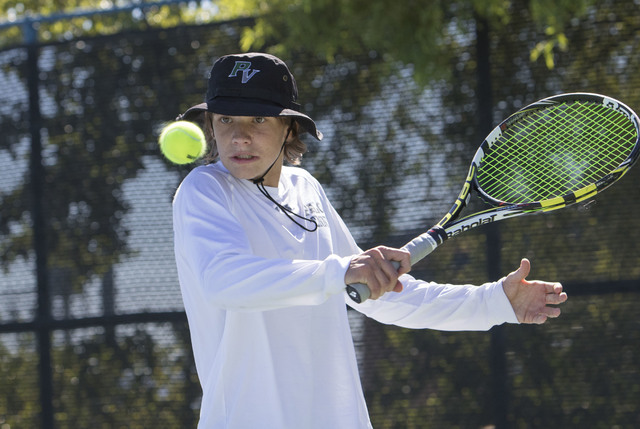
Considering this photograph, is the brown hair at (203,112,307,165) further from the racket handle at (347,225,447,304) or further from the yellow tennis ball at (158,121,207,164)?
the racket handle at (347,225,447,304)

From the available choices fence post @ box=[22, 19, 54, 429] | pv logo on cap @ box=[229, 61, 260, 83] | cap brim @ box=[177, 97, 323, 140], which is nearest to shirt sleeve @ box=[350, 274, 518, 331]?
cap brim @ box=[177, 97, 323, 140]

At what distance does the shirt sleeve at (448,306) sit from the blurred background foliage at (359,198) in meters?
1.70

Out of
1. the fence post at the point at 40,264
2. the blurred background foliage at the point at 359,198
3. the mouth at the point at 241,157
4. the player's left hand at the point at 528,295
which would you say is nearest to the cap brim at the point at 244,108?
the mouth at the point at 241,157

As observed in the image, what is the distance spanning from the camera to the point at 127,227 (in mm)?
4824

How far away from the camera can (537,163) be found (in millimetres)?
3486

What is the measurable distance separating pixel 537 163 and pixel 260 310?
1703 mm

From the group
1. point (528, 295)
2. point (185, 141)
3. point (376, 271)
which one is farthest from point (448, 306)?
point (185, 141)

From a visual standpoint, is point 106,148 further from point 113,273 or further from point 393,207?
point 393,207


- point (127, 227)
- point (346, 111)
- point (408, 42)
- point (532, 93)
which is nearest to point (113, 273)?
point (127, 227)

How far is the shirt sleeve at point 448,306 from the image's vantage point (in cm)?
266

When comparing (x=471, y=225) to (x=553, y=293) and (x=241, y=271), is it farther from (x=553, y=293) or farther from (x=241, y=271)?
(x=241, y=271)

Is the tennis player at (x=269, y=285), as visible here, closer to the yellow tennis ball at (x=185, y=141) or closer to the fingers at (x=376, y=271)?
the fingers at (x=376, y=271)

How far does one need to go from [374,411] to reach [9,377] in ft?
6.53

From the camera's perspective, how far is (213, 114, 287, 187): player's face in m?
2.47
